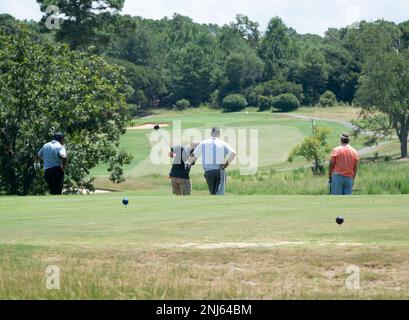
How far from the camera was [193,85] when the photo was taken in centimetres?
13775

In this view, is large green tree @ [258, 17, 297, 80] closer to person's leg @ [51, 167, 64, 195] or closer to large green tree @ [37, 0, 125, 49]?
large green tree @ [37, 0, 125, 49]

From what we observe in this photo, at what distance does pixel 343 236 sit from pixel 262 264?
1496 millimetres

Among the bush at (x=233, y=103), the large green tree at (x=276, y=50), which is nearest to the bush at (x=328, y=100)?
the bush at (x=233, y=103)

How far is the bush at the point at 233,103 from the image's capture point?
415 ft

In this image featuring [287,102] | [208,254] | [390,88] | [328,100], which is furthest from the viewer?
[328,100]

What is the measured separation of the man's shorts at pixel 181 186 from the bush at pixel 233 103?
104 meters

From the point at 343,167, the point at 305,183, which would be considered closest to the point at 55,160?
the point at 343,167

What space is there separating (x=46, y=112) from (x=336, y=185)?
15543 millimetres

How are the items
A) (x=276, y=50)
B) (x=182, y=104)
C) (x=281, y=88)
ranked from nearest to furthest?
(x=281, y=88), (x=182, y=104), (x=276, y=50)

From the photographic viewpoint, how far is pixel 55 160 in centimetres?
2206

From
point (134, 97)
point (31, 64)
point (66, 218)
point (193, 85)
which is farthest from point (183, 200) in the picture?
point (193, 85)

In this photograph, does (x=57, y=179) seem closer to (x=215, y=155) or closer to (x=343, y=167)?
(x=215, y=155)

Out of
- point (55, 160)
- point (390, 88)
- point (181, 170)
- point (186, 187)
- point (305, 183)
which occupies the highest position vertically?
point (390, 88)
